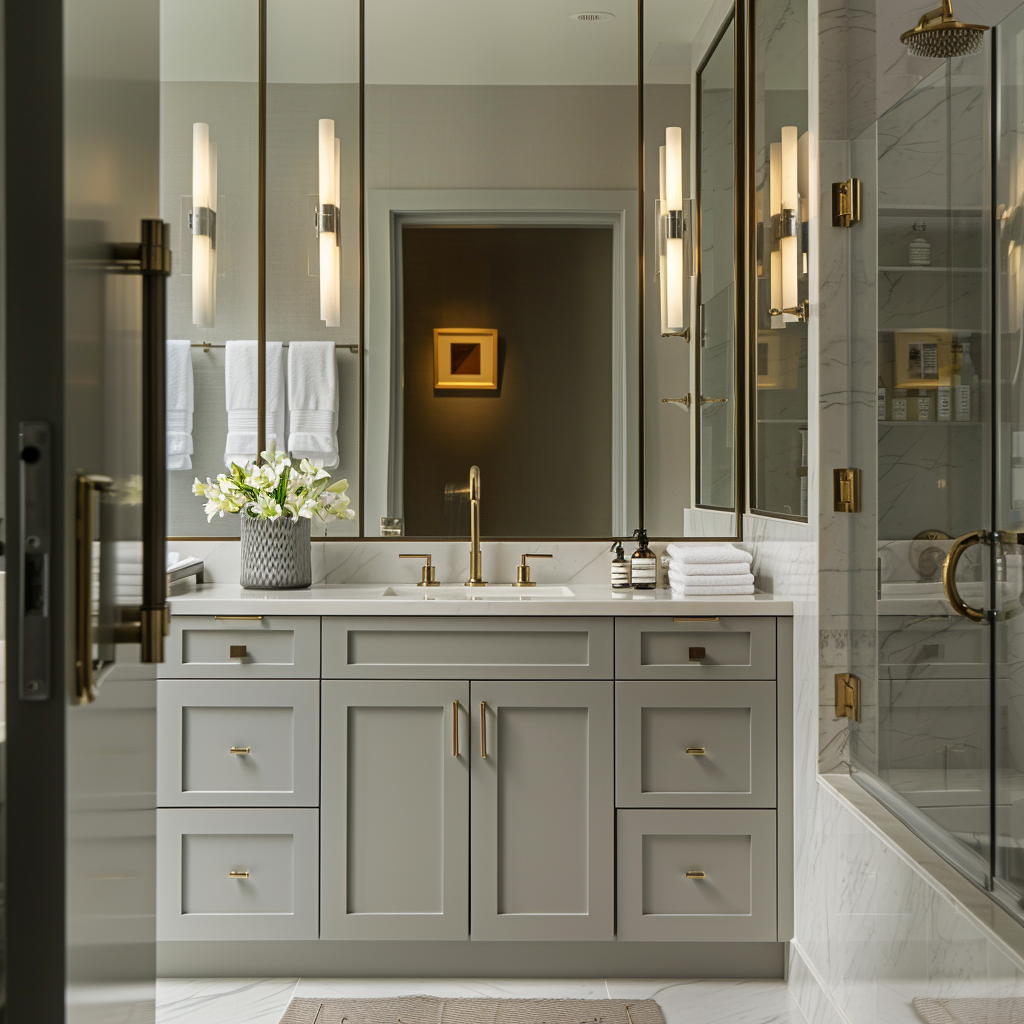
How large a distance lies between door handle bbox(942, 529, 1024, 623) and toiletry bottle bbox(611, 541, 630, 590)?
115 cm

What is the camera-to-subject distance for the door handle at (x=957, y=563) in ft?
4.71

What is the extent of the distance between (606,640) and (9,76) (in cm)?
190

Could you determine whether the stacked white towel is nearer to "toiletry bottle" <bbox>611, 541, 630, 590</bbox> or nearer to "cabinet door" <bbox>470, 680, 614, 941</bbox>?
"toiletry bottle" <bbox>611, 541, 630, 590</bbox>

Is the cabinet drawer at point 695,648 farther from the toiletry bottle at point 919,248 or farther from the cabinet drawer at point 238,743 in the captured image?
the toiletry bottle at point 919,248

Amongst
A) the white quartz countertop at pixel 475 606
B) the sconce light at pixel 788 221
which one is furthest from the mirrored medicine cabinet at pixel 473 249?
the white quartz countertop at pixel 475 606

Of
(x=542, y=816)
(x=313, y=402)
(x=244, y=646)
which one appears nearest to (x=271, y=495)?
(x=313, y=402)

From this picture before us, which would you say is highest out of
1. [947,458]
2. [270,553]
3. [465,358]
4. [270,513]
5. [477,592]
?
[465,358]

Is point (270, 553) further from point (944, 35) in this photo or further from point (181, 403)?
point (944, 35)

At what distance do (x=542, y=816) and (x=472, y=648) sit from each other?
46cm

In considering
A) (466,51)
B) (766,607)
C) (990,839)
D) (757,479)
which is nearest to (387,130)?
(466,51)

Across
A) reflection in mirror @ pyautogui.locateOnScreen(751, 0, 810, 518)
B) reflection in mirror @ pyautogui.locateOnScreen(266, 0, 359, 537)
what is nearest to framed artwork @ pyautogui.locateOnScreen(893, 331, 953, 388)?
reflection in mirror @ pyautogui.locateOnScreen(751, 0, 810, 518)

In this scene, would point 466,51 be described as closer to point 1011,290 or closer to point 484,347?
point 484,347

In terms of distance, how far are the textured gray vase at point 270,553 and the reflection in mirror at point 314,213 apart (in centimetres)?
31

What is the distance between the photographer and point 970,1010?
1487 mm
